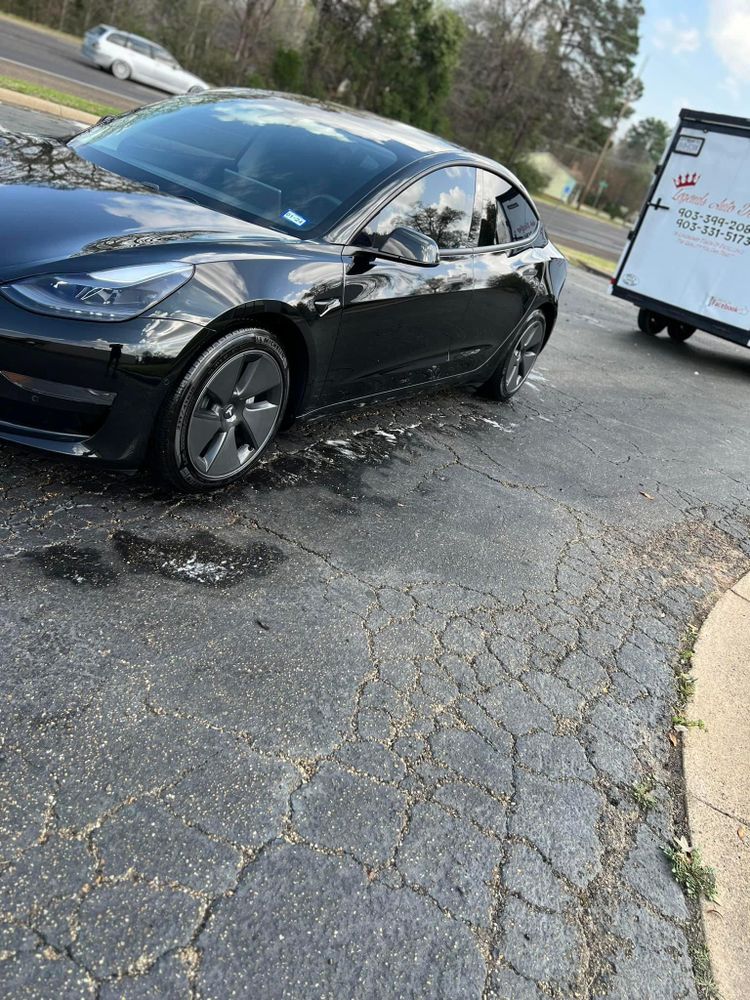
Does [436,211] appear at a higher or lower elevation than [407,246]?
higher

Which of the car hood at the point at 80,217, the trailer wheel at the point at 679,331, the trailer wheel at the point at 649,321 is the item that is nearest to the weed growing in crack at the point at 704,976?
the car hood at the point at 80,217

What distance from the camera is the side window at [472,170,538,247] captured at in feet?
15.5

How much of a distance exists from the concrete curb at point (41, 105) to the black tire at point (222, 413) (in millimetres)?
10380

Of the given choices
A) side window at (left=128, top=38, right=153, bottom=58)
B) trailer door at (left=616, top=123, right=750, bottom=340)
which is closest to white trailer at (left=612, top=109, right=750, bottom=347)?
trailer door at (left=616, top=123, right=750, bottom=340)

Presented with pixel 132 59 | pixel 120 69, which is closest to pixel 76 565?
pixel 120 69

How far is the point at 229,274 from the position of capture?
308 centimetres

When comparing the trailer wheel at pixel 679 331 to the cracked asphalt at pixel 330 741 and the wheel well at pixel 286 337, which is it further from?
the wheel well at pixel 286 337

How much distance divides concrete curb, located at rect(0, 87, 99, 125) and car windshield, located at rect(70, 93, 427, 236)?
879 cm

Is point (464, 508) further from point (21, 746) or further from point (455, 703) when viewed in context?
point (21, 746)

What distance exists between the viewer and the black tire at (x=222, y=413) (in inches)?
121

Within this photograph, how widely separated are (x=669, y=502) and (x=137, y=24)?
111 ft

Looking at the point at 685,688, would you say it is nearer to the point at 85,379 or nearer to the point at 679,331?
the point at 85,379

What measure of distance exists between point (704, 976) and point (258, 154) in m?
3.82

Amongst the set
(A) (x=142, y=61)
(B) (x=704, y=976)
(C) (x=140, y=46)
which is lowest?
(B) (x=704, y=976)
